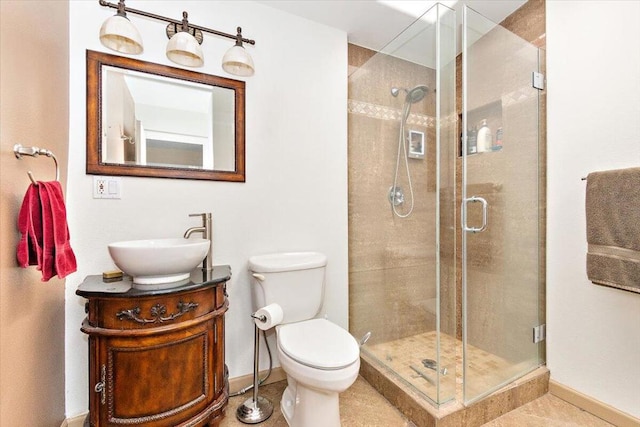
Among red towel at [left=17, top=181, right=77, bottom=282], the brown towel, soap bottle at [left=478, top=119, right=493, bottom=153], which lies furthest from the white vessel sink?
the brown towel

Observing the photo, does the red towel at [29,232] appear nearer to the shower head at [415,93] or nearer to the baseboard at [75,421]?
the baseboard at [75,421]

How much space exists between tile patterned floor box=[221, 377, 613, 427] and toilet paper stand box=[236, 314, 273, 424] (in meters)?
0.03

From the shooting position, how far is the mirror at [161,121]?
1.53 meters

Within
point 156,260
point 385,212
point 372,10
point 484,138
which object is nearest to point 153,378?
point 156,260

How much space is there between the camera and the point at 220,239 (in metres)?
1.79

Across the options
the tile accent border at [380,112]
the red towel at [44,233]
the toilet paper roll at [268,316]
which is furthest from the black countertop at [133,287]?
the tile accent border at [380,112]

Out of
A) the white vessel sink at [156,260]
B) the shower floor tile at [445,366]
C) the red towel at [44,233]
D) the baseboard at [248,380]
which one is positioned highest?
the red towel at [44,233]

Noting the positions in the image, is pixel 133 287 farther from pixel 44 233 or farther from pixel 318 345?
pixel 318 345

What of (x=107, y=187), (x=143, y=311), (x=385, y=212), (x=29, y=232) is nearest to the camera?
(x=29, y=232)

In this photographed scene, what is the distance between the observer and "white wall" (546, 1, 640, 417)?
1470mm

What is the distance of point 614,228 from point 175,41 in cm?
223

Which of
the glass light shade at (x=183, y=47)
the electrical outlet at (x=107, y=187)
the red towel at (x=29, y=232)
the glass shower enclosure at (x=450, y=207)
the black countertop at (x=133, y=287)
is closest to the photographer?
the red towel at (x=29, y=232)

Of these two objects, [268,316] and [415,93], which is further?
[415,93]

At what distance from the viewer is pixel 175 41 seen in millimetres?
1412
